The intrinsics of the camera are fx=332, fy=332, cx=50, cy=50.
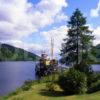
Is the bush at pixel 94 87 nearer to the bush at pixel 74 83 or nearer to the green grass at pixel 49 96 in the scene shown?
the bush at pixel 74 83

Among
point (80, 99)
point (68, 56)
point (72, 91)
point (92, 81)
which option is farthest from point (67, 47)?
point (80, 99)

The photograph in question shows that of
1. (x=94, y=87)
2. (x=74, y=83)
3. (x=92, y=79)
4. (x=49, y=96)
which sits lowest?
(x=49, y=96)

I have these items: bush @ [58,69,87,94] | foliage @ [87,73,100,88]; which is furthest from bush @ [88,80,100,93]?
foliage @ [87,73,100,88]

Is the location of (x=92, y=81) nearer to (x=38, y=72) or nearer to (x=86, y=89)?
(x=86, y=89)

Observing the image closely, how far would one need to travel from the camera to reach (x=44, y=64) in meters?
97.2

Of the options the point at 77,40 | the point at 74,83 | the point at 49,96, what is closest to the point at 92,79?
the point at 74,83

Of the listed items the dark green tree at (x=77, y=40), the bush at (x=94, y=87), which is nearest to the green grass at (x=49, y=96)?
the bush at (x=94, y=87)

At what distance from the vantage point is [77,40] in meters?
63.8

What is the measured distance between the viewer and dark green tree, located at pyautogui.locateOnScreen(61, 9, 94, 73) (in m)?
63.6

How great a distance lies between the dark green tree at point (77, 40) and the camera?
6359 cm

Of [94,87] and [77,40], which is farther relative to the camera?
[77,40]

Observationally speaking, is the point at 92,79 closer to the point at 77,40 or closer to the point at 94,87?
the point at 94,87

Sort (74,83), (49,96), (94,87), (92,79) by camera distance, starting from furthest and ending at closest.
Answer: (92,79) → (94,87) → (74,83) → (49,96)

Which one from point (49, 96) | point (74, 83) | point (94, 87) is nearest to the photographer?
point (49, 96)
